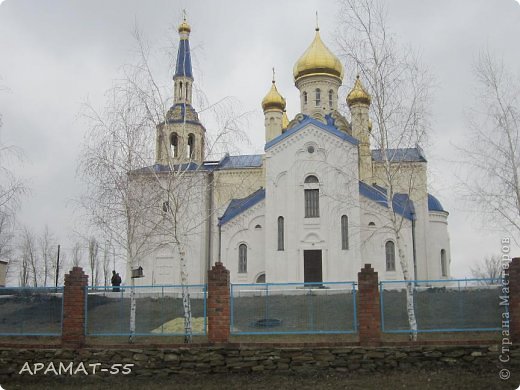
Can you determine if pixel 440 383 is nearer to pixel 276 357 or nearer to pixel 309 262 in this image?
pixel 276 357

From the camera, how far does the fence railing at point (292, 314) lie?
497 inches

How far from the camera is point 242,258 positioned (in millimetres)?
27719

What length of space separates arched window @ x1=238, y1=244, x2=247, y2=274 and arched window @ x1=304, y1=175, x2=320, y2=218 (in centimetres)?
364

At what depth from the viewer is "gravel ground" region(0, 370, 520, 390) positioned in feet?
34.2

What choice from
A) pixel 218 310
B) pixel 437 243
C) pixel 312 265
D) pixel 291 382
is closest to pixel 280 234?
pixel 312 265

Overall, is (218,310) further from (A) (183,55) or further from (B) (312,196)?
(B) (312,196)

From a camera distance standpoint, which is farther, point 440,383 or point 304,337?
point 304,337

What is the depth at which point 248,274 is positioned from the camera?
27.3 meters

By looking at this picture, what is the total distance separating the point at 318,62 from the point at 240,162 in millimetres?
7443

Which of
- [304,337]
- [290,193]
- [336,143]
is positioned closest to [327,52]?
[336,143]

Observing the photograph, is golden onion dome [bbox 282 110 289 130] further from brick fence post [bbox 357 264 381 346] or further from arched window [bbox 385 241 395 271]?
brick fence post [bbox 357 264 381 346]

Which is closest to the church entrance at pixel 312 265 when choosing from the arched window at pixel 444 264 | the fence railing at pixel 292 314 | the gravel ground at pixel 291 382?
the arched window at pixel 444 264

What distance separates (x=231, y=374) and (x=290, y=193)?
51.7 feet

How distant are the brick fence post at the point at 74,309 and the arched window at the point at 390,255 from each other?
16.7 meters
